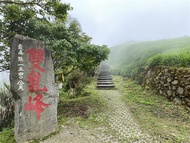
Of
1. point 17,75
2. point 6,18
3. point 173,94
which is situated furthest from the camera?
point 173,94

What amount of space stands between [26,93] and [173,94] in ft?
16.9

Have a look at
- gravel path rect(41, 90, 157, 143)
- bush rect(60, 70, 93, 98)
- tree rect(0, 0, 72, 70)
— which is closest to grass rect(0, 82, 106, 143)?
gravel path rect(41, 90, 157, 143)

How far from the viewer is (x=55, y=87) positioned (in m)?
3.82

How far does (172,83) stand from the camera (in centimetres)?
577

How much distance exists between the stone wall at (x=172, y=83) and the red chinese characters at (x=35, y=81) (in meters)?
4.63

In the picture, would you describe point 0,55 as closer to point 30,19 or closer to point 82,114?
point 30,19

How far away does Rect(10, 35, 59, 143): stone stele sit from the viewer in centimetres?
326

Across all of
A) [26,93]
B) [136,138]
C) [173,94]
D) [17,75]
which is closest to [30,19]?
[17,75]

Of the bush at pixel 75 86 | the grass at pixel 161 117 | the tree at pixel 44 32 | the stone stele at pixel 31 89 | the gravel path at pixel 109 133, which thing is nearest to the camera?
the stone stele at pixel 31 89

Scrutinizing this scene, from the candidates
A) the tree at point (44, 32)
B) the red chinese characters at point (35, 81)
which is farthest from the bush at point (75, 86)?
the red chinese characters at point (35, 81)

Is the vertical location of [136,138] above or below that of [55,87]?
below

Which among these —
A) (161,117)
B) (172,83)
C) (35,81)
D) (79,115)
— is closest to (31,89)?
(35,81)

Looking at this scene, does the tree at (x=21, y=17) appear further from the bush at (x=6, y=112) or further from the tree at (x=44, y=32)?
the bush at (x=6, y=112)

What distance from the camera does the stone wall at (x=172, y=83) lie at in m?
5.15
